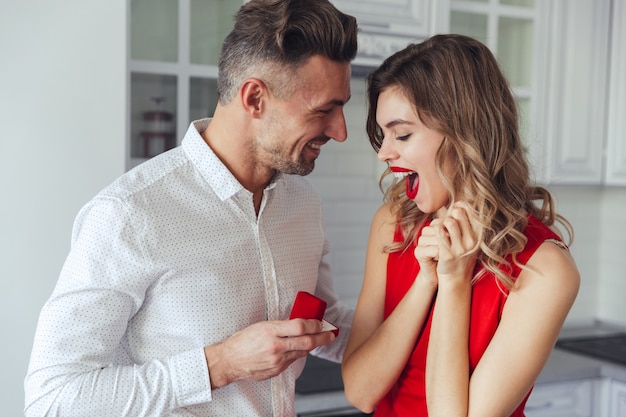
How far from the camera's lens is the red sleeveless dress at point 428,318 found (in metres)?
1.46

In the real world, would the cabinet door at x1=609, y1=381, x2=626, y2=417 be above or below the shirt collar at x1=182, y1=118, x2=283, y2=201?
below

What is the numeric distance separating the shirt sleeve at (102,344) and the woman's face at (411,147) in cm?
53

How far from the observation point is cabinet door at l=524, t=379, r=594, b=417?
8.25ft

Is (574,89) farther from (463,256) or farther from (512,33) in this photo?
(463,256)

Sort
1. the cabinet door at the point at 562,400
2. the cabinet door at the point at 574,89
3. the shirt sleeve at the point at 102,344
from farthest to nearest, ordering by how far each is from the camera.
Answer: the cabinet door at the point at 574,89, the cabinet door at the point at 562,400, the shirt sleeve at the point at 102,344

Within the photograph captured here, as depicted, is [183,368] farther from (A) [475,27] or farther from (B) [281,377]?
(A) [475,27]

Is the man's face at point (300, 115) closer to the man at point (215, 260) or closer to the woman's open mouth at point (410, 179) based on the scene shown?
the man at point (215, 260)

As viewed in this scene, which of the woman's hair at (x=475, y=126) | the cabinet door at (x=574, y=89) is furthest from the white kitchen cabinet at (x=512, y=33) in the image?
the woman's hair at (x=475, y=126)

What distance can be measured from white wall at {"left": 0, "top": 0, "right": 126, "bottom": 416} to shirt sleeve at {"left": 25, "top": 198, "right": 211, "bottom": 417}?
289 millimetres

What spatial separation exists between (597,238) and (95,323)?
277cm

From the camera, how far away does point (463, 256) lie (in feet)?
4.52

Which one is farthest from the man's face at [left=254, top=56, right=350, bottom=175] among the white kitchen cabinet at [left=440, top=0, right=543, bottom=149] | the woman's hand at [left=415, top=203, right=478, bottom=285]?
the white kitchen cabinet at [left=440, top=0, right=543, bottom=149]

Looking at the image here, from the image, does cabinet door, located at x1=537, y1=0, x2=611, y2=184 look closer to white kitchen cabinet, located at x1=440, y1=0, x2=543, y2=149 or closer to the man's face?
white kitchen cabinet, located at x1=440, y1=0, x2=543, y2=149

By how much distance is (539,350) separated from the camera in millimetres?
1365
